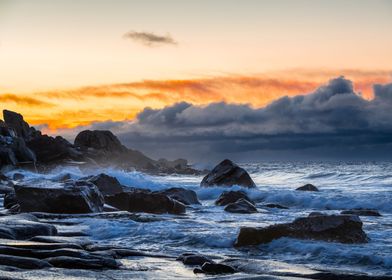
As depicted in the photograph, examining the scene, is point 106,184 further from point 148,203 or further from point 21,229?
point 21,229

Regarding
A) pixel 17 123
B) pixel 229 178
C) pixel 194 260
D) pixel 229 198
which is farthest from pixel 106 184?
pixel 17 123

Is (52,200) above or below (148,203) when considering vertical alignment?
above

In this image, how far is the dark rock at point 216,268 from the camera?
7832mm

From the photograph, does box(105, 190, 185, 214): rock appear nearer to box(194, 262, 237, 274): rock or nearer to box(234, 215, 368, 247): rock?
box(234, 215, 368, 247): rock

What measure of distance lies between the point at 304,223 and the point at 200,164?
268 ft

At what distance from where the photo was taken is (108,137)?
7462 centimetres

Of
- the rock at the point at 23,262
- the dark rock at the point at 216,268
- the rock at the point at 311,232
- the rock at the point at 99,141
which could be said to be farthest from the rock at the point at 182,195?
the rock at the point at 99,141

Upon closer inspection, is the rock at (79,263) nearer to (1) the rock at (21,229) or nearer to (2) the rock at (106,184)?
(1) the rock at (21,229)

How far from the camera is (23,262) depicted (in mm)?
7109

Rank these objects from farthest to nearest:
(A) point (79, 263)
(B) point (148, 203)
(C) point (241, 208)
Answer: (C) point (241, 208) → (B) point (148, 203) → (A) point (79, 263)

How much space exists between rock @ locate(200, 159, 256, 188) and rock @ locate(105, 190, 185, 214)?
12.4 m

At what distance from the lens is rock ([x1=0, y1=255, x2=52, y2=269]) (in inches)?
276

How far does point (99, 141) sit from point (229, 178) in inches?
1712

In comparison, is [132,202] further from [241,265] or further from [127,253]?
[241,265]
